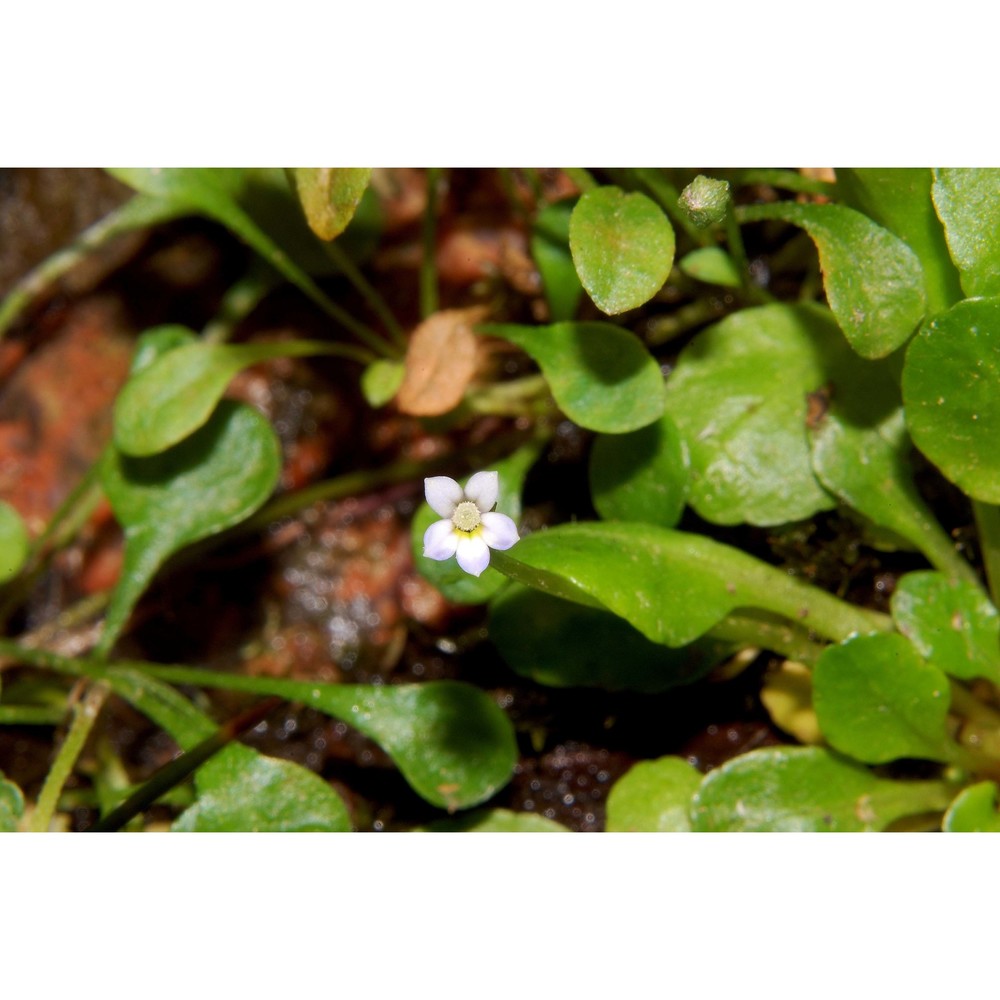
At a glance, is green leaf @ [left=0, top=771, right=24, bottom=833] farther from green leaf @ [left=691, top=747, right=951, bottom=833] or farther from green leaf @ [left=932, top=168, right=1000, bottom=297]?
green leaf @ [left=932, top=168, right=1000, bottom=297]

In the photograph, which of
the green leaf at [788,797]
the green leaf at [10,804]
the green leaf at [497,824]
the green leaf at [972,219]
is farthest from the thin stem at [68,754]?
the green leaf at [972,219]

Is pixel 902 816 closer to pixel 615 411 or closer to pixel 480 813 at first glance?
pixel 480 813

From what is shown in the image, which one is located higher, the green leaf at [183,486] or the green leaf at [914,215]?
the green leaf at [914,215]

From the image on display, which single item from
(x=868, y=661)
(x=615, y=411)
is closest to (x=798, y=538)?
(x=868, y=661)

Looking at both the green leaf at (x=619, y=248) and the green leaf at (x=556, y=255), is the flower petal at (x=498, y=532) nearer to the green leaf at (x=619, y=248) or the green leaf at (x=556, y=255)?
the green leaf at (x=619, y=248)

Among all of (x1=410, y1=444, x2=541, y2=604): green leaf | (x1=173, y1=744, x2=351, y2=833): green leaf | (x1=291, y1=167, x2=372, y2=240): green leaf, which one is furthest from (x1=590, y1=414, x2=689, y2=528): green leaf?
(x1=173, y1=744, x2=351, y2=833): green leaf

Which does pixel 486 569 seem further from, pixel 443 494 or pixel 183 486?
pixel 183 486
